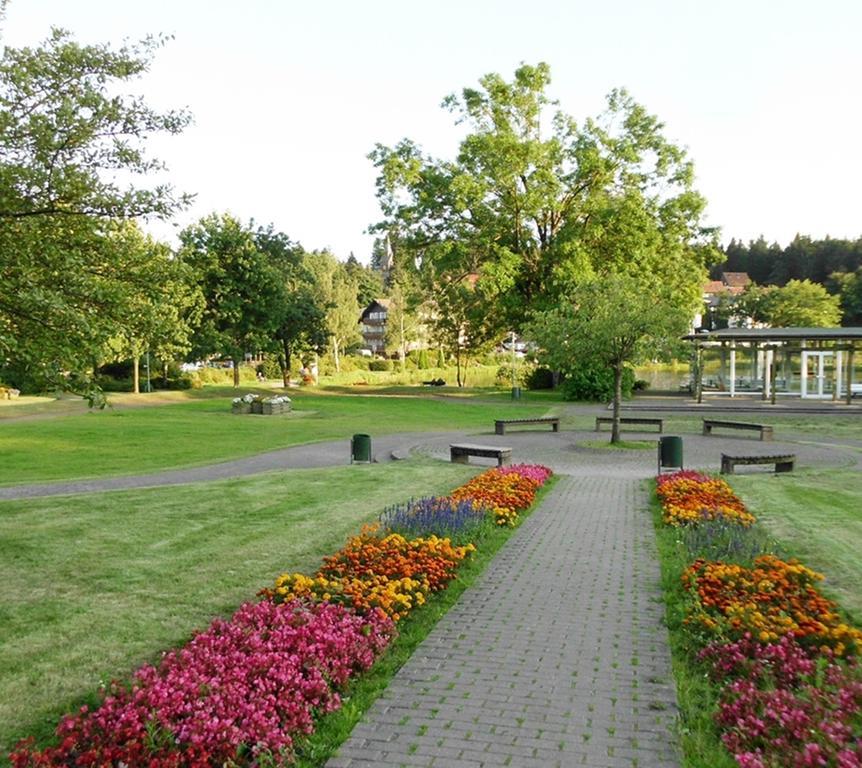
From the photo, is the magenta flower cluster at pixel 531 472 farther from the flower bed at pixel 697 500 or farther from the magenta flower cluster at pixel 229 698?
the magenta flower cluster at pixel 229 698

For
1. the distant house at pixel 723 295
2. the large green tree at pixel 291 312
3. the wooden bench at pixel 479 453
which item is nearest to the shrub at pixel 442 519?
the wooden bench at pixel 479 453

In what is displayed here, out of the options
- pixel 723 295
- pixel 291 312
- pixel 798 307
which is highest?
pixel 723 295

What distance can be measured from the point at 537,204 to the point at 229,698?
3757cm

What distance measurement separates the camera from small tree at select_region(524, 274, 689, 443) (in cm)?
2148

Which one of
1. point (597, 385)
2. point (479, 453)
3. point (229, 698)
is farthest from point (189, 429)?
point (229, 698)

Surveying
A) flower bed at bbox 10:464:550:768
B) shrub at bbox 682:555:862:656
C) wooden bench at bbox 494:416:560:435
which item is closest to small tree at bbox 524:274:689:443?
wooden bench at bbox 494:416:560:435

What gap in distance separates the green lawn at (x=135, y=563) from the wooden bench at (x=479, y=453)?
7.20 ft

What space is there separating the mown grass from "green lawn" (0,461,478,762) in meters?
1.79

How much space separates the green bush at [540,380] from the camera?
51.9 metres

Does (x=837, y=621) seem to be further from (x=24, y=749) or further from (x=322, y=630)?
(x=24, y=749)

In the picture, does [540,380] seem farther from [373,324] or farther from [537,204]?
[373,324]

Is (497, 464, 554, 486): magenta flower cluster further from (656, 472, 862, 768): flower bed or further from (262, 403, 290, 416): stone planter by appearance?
(262, 403, 290, 416): stone planter

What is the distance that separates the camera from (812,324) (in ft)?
244

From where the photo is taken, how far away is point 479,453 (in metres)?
18.6
